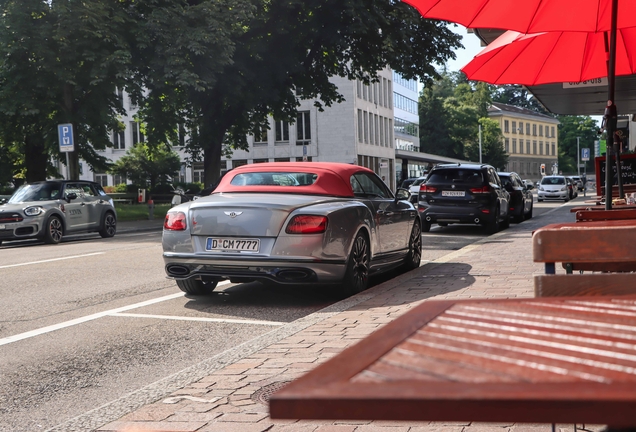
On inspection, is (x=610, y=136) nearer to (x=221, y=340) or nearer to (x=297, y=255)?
(x=297, y=255)

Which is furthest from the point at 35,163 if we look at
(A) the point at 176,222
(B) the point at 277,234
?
(B) the point at 277,234

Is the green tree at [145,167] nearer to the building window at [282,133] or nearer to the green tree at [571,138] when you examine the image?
the building window at [282,133]

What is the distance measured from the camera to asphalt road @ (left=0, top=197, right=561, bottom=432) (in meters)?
5.30

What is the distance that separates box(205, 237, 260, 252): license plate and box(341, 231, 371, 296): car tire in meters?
1.06

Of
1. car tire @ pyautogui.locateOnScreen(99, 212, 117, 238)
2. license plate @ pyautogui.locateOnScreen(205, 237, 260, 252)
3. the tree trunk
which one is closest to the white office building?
the tree trunk

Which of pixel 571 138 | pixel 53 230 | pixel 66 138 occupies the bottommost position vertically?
pixel 53 230

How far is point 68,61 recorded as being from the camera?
2750 centimetres

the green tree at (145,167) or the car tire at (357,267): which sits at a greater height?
the green tree at (145,167)

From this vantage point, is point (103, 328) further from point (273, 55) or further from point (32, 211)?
point (273, 55)

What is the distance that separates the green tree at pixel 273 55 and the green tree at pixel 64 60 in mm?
1392

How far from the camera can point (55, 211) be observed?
67.3 feet

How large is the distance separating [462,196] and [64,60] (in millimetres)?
14457

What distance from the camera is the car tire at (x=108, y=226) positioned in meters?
22.6

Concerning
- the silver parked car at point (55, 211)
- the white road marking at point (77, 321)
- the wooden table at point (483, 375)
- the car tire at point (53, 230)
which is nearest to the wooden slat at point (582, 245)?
the wooden table at point (483, 375)
